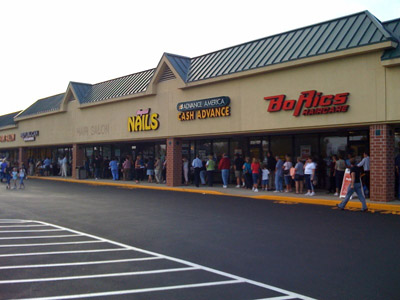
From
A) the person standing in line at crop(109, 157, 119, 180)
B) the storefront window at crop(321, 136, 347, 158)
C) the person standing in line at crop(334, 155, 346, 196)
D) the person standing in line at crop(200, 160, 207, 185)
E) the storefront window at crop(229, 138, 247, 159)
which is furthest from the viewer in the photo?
the person standing in line at crop(109, 157, 119, 180)

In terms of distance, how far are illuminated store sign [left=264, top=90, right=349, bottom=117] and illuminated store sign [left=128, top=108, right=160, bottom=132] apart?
26.7ft

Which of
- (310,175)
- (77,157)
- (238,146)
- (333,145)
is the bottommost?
(310,175)

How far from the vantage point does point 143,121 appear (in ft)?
76.7

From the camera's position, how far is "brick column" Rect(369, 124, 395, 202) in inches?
530

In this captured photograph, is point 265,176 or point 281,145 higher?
point 281,145

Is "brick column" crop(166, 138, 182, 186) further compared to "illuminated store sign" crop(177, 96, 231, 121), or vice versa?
"brick column" crop(166, 138, 182, 186)

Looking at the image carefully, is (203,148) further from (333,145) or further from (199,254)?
(199,254)

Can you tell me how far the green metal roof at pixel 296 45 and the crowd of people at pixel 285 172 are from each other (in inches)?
164

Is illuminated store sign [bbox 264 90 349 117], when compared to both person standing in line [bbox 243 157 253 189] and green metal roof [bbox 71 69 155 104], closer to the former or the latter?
person standing in line [bbox 243 157 253 189]

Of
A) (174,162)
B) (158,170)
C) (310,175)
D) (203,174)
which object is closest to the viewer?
(310,175)

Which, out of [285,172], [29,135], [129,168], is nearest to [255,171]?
[285,172]

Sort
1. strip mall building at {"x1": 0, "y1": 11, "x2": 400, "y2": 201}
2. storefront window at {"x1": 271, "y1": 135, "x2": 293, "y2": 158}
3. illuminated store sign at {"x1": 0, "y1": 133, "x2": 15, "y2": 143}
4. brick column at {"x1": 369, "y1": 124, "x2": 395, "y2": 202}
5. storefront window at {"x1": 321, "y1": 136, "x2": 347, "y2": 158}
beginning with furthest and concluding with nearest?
illuminated store sign at {"x1": 0, "y1": 133, "x2": 15, "y2": 143} → storefront window at {"x1": 271, "y1": 135, "x2": 293, "y2": 158} → storefront window at {"x1": 321, "y1": 136, "x2": 347, "y2": 158} → strip mall building at {"x1": 0, "y1": 11, "x2": 400, "y2": 201} → brick column at {"x1": 369, "y1": 124, "x2": 395, "y2": 202}

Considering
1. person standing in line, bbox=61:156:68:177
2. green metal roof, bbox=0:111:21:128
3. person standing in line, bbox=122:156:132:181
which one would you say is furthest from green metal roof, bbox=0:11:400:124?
green metal roof, bbox=0:111:21:128

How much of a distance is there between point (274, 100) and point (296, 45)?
242 centimetres
